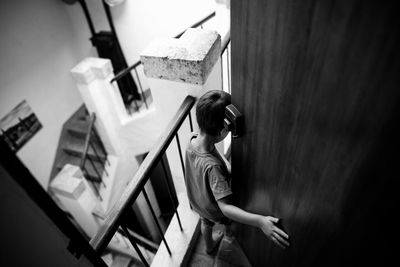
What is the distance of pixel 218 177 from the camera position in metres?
1.25

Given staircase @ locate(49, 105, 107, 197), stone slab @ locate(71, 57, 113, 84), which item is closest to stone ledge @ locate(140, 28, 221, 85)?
stone slab @ locate(71, 57, 113, 84)

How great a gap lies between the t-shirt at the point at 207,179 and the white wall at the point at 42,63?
4133mm

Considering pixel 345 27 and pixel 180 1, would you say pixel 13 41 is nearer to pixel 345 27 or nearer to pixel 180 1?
pixel 180 1

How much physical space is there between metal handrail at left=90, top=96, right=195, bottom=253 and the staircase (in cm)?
369

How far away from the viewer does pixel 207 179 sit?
130 cm

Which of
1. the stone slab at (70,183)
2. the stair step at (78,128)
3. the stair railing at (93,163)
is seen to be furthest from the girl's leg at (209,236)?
the stair step at (78,128)

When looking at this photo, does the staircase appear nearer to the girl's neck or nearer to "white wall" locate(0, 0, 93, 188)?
"white wall" locate(0, 0, 93, 188)

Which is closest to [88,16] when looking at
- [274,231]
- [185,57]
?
[185,57]

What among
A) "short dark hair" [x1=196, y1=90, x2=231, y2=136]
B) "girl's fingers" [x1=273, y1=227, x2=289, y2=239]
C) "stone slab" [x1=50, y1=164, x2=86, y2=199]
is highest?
"short dark hair" [x1=196, y1=90, x2=231, y2=136]

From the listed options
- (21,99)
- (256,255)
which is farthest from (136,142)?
(256,255)

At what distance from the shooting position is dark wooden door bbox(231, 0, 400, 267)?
0.54 m

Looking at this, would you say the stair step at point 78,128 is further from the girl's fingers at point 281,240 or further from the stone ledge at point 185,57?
the girl's fingers at point 281,240

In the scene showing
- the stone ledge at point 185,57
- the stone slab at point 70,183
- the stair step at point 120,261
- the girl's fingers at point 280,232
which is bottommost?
the stair step at point 120,261

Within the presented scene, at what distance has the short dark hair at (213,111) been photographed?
118 centimetres
